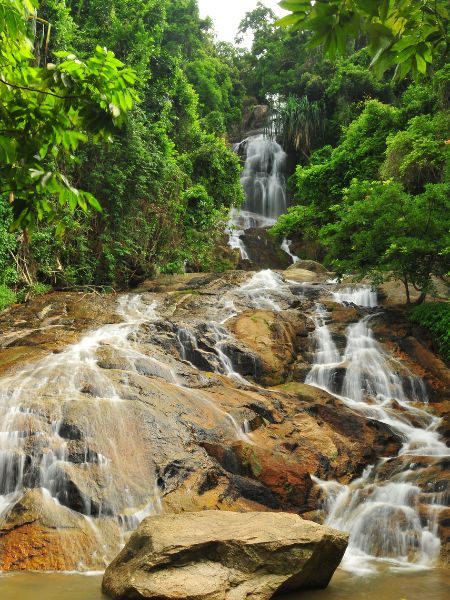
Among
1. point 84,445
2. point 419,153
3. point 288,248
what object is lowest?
point 84,445

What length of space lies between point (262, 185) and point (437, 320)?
18329 millimetres

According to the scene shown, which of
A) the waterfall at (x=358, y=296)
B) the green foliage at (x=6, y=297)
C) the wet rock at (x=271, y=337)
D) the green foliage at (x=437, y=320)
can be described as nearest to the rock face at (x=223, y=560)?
the wet rock at (x=271, y=337)

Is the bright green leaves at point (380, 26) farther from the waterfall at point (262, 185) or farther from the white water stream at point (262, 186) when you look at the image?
the waterfall at point (262, 185)

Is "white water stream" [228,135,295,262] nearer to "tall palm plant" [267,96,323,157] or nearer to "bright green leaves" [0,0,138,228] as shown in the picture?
"tall palm plant" [267,96,323,157]

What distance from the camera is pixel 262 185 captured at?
29172 mm

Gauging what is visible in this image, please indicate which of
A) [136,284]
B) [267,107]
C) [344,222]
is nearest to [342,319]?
[344,222]

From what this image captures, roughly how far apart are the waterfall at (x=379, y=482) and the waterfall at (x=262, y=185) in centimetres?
1474

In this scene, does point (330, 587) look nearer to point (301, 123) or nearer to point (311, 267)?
point (311, 267)

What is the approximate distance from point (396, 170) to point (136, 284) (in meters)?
9.39

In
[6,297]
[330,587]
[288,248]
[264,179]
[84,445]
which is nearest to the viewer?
[330,587]

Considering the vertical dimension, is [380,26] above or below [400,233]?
below

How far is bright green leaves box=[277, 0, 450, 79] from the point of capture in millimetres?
1692

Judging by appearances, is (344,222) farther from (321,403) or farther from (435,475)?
(435,475)

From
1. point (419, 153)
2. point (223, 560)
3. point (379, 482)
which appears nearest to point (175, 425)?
point (379, 482)
